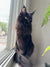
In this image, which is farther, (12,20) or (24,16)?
(12,20)

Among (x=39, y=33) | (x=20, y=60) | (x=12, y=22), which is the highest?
(x=12, y=22)

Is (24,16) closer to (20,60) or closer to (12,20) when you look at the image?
(12,20)

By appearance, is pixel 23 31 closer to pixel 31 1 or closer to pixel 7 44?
pixel 7 44

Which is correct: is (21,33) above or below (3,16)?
below

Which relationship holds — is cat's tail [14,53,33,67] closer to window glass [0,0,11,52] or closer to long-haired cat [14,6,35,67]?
long-haired cat [14,6,35,67]

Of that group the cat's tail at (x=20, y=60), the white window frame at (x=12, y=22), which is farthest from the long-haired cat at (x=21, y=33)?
the white window frame at (x=12, y=22)

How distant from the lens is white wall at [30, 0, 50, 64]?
169 centimetres

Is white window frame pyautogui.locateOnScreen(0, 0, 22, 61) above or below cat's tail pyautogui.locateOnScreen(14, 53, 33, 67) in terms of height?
above

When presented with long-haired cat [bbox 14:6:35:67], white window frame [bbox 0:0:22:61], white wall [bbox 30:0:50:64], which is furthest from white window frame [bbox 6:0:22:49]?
white wall [bbox 30:0:50:64]

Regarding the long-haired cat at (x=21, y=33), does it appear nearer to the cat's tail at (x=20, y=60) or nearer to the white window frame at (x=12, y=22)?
the cat's tail at (x=20, y=60)

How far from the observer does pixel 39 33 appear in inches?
68.2

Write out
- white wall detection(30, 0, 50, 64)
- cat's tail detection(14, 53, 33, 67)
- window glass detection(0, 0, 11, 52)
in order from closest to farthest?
window glass detection(0, 0, 11, 52)
cat's tail detection(14, 53, 33, 67)
white wall detection(30, 0, 50, 64)

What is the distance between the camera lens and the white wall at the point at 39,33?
1688 millimetres

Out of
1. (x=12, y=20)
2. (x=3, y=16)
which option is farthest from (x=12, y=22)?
(x=3, y=16)
